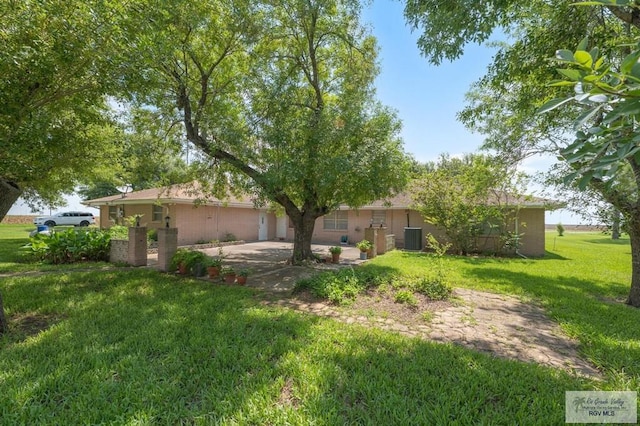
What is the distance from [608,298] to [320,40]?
35.1 ft

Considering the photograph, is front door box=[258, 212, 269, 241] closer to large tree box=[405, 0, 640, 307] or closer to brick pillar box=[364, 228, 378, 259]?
brick pillar box=[364, 228, 378, 259]

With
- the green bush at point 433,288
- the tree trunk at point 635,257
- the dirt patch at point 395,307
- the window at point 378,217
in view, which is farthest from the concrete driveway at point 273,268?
the tree trunk at point 635,257

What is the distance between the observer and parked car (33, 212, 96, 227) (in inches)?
1112

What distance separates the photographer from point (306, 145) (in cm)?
830

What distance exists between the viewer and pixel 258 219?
20047 millimetres

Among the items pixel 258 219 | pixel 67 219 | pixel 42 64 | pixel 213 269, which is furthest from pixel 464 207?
pixel 67 219

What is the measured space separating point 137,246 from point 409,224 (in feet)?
43.7

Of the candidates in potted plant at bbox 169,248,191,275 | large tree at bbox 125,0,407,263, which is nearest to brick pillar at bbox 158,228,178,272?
potted plant at bbox 169,248,191,275

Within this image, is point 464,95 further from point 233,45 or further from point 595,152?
point 595,152

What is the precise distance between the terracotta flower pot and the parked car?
29.4 meters

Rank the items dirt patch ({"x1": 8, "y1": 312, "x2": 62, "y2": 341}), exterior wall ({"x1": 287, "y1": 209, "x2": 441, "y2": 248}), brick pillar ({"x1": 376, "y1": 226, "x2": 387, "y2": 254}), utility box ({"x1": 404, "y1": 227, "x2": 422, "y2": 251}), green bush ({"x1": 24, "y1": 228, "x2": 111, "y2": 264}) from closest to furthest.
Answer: dirt patch ({"x1": 8, "y1": 312, "x2": 62, "y2": 341})
green bush ({"x1": 24, "y1": 228, "x2": 111, "y2": 264})
brick pillar ({"x1": 376, "y1": 226, "x2": 387, "y2": 254})
utility box ({"x1": 404, "y1": 227, "x2": 422, "y2": 251})
exterior wall ({"x1": 287, "y1": 209, "x2": 441, "y2": 248})

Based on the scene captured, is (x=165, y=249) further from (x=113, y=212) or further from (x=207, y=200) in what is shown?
(x=113, y=212)

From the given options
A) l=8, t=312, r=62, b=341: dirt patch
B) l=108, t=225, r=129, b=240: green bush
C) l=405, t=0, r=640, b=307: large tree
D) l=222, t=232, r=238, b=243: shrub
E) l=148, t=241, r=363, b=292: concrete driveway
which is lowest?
l=8, t=312, r=62, b=341: dirt patch

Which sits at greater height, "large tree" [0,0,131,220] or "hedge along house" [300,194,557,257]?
"large tree" [0,0,131,220]
